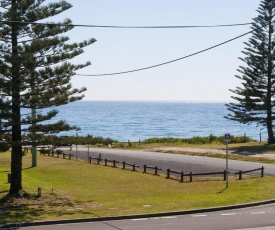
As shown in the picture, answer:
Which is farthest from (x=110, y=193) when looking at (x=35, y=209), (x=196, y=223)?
(x=196, y=223)

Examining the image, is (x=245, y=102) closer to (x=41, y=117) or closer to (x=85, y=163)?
(x=85, y=163)

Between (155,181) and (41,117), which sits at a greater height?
(41,117)

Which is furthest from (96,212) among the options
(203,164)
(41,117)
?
(203,164)

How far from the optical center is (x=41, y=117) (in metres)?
20.5

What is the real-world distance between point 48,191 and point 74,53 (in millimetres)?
6426

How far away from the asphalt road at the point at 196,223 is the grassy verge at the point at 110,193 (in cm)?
96

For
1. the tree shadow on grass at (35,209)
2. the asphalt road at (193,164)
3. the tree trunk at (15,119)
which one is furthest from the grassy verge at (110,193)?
the asphalt road at (193,164)

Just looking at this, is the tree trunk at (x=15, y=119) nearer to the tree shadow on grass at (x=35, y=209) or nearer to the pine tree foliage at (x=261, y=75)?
the tree shadow on grass at (x=35, y=209)

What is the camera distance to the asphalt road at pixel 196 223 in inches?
500

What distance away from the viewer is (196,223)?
13289mm

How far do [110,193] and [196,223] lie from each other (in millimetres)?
9222

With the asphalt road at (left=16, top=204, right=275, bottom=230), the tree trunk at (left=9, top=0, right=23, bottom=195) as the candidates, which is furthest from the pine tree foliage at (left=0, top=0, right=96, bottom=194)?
the asphalt road at (left=16, top=204, right=275, bottom=230)

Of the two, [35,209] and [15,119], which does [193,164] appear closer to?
[15,119]

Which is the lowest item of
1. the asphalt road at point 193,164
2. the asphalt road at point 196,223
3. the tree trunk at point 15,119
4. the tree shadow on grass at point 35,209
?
the tree shadow on grass at point 35,209
